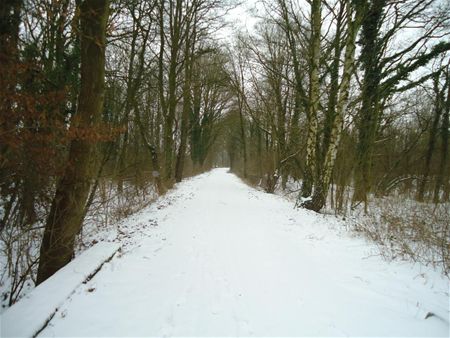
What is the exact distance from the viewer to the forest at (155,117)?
3715 millimetres

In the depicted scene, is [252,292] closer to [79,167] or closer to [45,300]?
[45,300]

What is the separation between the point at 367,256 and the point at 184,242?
352 centimetres

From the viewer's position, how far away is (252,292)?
3.04 metres

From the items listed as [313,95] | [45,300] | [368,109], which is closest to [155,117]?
[313,95]

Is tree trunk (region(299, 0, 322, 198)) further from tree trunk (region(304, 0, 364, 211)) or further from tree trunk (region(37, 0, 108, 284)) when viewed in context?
tree trunk (region(37, 0, 108, 284))

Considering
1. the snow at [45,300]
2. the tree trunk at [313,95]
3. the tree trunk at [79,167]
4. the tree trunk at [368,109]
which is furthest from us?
the tree trunk at [368,109]

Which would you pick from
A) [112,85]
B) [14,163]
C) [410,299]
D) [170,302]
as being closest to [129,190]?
[112,85]

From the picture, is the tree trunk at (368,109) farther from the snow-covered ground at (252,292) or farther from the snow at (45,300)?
the snow at (45,300)

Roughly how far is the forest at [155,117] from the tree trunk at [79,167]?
18 mm

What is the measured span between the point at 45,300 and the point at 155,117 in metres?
14.2

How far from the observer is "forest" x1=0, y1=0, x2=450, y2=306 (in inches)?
146

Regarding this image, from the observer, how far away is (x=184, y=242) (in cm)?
490

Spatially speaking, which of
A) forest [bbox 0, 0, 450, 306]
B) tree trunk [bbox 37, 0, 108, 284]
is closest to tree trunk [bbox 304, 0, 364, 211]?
forest [bbox 0, 0, 450, 306]

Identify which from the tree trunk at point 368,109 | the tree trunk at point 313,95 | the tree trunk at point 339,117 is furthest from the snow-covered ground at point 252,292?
the tree trunk at point 368,109
